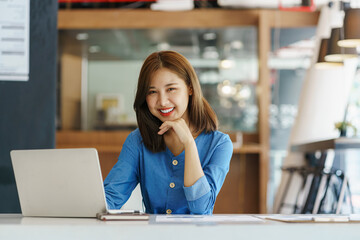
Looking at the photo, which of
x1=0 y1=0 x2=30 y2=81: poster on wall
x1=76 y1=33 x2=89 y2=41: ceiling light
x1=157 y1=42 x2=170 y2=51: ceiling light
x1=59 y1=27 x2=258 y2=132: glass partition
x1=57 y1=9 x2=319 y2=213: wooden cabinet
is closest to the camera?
x1=0 y1=0 x2=30 y2=81: poster on wall

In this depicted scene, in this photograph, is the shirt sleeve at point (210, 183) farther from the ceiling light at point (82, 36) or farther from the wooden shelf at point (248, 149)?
the ceiling light at point (82, 36)

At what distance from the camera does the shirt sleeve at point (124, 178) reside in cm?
214

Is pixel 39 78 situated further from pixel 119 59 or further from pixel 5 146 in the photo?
pixel 119 59

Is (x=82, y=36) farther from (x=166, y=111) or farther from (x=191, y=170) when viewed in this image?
(x=191, y=170)

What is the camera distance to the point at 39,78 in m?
3.04

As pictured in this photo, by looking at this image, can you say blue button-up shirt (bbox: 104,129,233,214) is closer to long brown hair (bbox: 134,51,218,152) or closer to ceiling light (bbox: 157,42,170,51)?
long brown hair (bbox: 134,51,218,152)

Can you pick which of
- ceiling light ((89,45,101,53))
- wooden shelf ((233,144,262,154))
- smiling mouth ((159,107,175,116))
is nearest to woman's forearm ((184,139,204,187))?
smiling mouth ((159,107,175,116))

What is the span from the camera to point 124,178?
7.19ft

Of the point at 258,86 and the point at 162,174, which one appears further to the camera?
the point at 258,86

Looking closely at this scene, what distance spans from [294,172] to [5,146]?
4343 millimetres

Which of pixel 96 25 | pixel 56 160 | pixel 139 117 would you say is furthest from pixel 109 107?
pixel 56 160

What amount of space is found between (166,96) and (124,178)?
1.20 feet

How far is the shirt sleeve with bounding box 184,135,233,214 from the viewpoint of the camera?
1960 mm

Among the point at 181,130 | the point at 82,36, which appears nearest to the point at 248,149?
the point at 82,36
